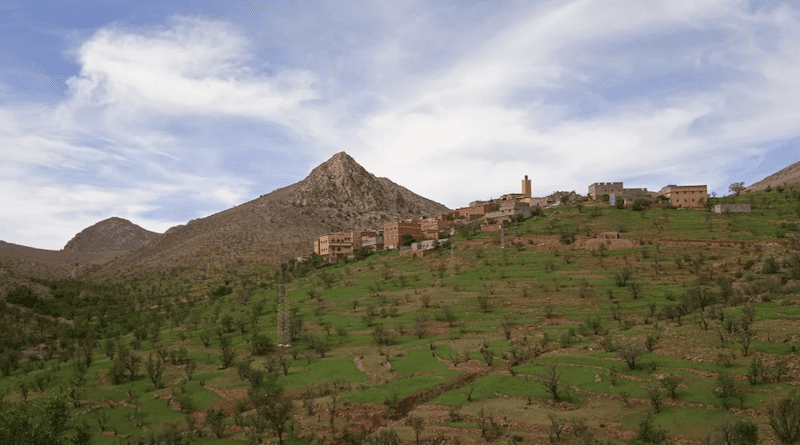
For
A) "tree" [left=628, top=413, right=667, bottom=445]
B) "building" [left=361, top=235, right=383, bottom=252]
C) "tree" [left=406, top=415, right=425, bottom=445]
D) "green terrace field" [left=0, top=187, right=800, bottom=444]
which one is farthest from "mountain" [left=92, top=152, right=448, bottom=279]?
"tree" [left=628, top=413, right=667, bottom=445]

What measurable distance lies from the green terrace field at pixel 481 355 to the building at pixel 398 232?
76.9 ft

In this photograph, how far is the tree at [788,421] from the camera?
2198 cm

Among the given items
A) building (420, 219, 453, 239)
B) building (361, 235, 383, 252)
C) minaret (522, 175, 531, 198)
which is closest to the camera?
building (420, 219, 453, 239)

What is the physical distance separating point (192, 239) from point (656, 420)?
406 feet

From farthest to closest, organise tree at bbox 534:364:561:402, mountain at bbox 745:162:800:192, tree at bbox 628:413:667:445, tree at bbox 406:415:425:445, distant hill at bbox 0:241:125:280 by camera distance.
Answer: mountain at bbox 745:162:800:192 < distant hill at bbox 0:241:125:280 < tree at bbox 534:364:561:402 < tree at bbox 406:415:425:445 < tree at bbox 628:413:667:445

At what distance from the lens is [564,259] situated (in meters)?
67.9

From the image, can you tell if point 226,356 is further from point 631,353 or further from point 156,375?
point 631,353

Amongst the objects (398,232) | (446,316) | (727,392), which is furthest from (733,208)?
(727,392)

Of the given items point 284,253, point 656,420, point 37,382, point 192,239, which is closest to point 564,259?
point 656,420

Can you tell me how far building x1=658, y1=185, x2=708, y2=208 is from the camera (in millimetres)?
89625

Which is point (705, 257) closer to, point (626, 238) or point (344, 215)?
point (626, 238)

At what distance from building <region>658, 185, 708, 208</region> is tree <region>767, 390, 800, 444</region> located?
248ft

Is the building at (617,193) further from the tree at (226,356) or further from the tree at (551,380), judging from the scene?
the tree at (226,356)

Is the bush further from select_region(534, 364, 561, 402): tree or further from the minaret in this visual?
select_region(534, 364, 561, 402): tree
